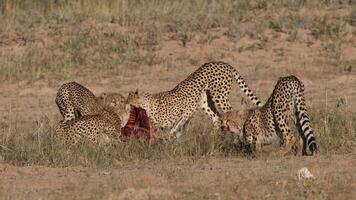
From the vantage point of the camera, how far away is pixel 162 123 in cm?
1109

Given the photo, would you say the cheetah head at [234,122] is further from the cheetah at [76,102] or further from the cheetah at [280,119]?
the cheetah at [76,102]

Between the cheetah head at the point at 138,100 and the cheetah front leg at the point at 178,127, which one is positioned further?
the cheetah head at the point at 138,100

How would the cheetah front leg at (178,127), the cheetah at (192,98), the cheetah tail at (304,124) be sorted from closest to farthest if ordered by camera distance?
the cheetah tail at (304,124) < the cheetah front leg at (178,127) < the cheetah at (192,98)

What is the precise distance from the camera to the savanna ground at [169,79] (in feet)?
25.2

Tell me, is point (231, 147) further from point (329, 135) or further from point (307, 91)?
point (307, 91)

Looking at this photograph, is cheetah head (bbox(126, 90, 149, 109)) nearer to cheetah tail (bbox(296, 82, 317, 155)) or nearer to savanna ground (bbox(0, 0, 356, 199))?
savanna ground (bbox(0, 0, 356, 199))

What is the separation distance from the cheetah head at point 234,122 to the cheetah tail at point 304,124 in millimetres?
602

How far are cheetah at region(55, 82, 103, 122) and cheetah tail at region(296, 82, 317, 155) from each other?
236 centimetres

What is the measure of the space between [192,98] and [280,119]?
191 centimetres

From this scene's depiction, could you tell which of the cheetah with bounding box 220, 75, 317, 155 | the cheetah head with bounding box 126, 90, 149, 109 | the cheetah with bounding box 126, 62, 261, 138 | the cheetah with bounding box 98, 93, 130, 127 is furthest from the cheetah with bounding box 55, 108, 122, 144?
the cheetah with bounding box 220, 75, 317, 155

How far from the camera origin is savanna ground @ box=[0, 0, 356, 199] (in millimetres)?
7688

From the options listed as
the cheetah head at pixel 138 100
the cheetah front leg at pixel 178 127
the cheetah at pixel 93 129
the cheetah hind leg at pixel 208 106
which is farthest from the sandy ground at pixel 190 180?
the cheetah hind leg at pixel 208 106

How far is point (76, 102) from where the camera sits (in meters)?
→ 11.4

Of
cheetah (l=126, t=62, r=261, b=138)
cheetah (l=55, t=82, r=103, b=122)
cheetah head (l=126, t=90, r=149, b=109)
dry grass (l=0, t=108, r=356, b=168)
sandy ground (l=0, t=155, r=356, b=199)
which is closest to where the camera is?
sandy ground (l=0, t=155, r=356, b=199)
